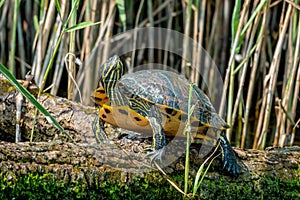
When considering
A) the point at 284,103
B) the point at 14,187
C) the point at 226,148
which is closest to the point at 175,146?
the point at 226,148

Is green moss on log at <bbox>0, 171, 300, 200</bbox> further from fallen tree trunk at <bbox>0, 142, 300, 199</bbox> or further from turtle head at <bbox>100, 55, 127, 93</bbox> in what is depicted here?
turtle head at <bbox>100, 55, 127, 93</bbox>

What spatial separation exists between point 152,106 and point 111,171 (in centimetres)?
36

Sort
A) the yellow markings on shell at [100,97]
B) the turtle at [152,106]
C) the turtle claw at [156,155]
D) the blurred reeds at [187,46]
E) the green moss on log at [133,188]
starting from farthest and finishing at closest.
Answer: the blurred reeds at [187,46], the yellow markings on shell at [100,97], the turtle at [152,106], the turtle claw at [156,155], the green moss on log at [133,188]

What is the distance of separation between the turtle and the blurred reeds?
51cm

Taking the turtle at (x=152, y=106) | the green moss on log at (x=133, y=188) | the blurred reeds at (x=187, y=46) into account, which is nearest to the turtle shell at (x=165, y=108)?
the turtle at (x=152, y=106)

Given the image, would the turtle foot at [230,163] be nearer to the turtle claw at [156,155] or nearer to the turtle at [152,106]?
the turtle at [152,106]

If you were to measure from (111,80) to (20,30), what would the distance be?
1.39 m

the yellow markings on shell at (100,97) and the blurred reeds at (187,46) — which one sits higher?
the blurred reeds at (187,46)

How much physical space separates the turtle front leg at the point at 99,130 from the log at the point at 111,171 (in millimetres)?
46

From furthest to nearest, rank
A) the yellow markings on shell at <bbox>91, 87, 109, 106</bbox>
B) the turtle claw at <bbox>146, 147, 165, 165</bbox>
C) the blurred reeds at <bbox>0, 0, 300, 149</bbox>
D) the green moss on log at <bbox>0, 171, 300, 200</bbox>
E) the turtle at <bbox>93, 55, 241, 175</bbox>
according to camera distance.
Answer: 1. the blurred reeds at <bbox>0, 0, 300, 149</bbox>
2. the yellow markings on shell at <bbox>91, 87, 109, 106</bbox>
3. the turtle at <bbox>93, 55, 241, 175</bbox>
4. the turtle claw at <bbox>146, 147, 165, 165</bbox>
5. the green moss on log at <bbox>0, 171, 300, 200</bbox>

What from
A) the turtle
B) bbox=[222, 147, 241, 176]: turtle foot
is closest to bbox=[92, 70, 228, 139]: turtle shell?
the turtle

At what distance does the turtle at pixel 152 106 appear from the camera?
1996 mm

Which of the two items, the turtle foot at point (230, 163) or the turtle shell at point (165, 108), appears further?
the turtle shell at point (165, 108)

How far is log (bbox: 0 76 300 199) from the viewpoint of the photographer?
166 cm
